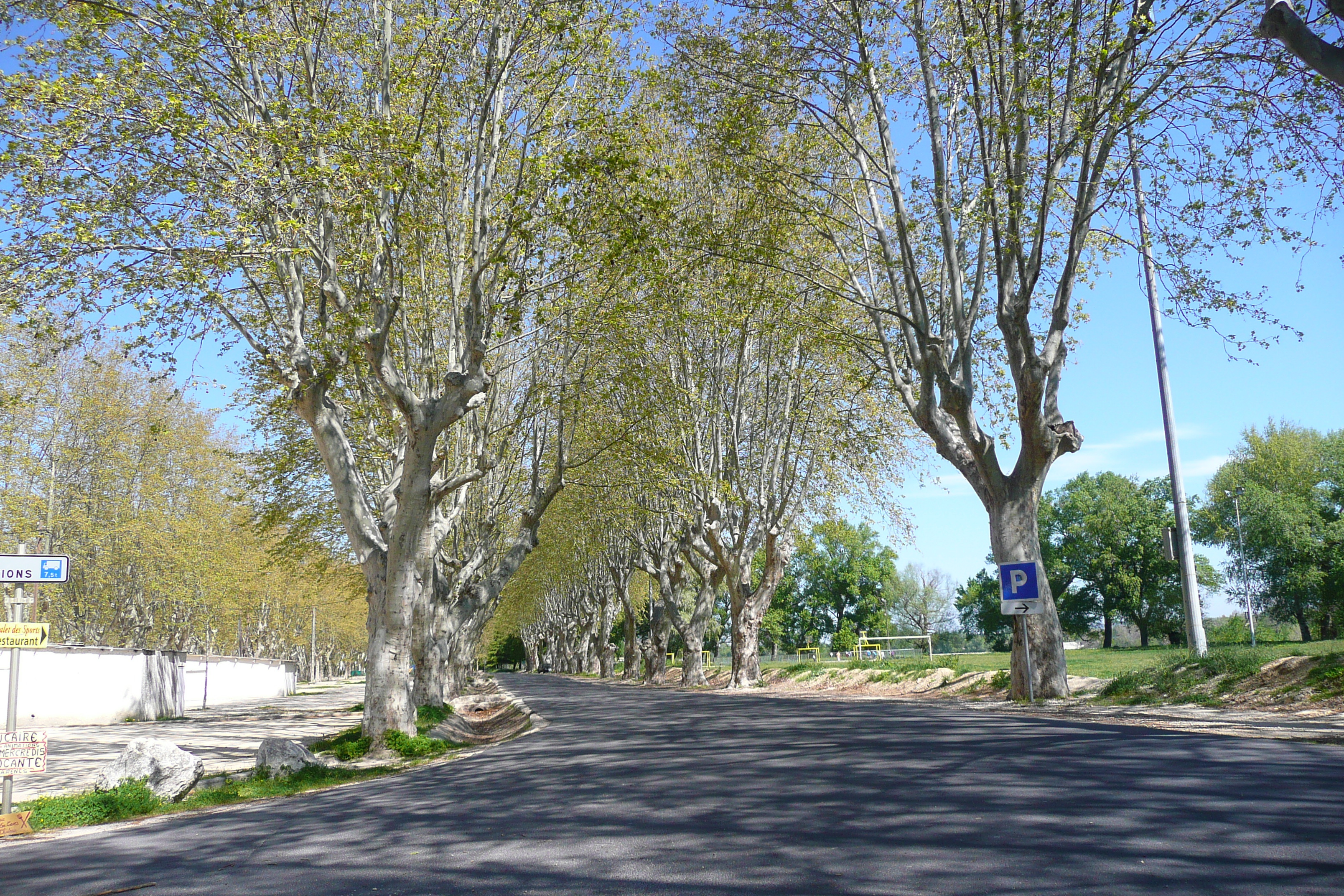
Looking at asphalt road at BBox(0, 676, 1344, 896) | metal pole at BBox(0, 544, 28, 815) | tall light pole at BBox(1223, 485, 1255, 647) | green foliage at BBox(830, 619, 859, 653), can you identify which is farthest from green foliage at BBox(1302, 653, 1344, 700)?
green foliage at BBox(830, 619, 859, 653)

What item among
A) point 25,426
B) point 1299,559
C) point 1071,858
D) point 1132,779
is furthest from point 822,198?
point 1299,559

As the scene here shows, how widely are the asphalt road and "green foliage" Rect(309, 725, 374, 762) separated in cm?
310

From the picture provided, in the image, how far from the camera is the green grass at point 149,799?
33.6 ft

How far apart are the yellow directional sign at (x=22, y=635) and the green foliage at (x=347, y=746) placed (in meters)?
5.12

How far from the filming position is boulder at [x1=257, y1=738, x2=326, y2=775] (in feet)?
41.1

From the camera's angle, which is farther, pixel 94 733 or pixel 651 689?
pixel 651 689

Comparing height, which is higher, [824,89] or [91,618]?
[824,89]

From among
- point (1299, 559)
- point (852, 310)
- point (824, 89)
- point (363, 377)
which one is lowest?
point (1299, 559)

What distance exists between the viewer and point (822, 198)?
20219 millimetres

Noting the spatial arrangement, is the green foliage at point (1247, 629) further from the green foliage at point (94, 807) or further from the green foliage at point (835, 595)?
the green foliage at point (94, 807)

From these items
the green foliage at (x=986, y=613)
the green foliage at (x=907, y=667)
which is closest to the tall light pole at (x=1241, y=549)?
the green foliage at (x=986, y=613)

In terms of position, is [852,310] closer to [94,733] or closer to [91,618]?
[94,733]

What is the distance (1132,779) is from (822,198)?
15.7 metres

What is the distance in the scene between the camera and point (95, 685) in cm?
2733
